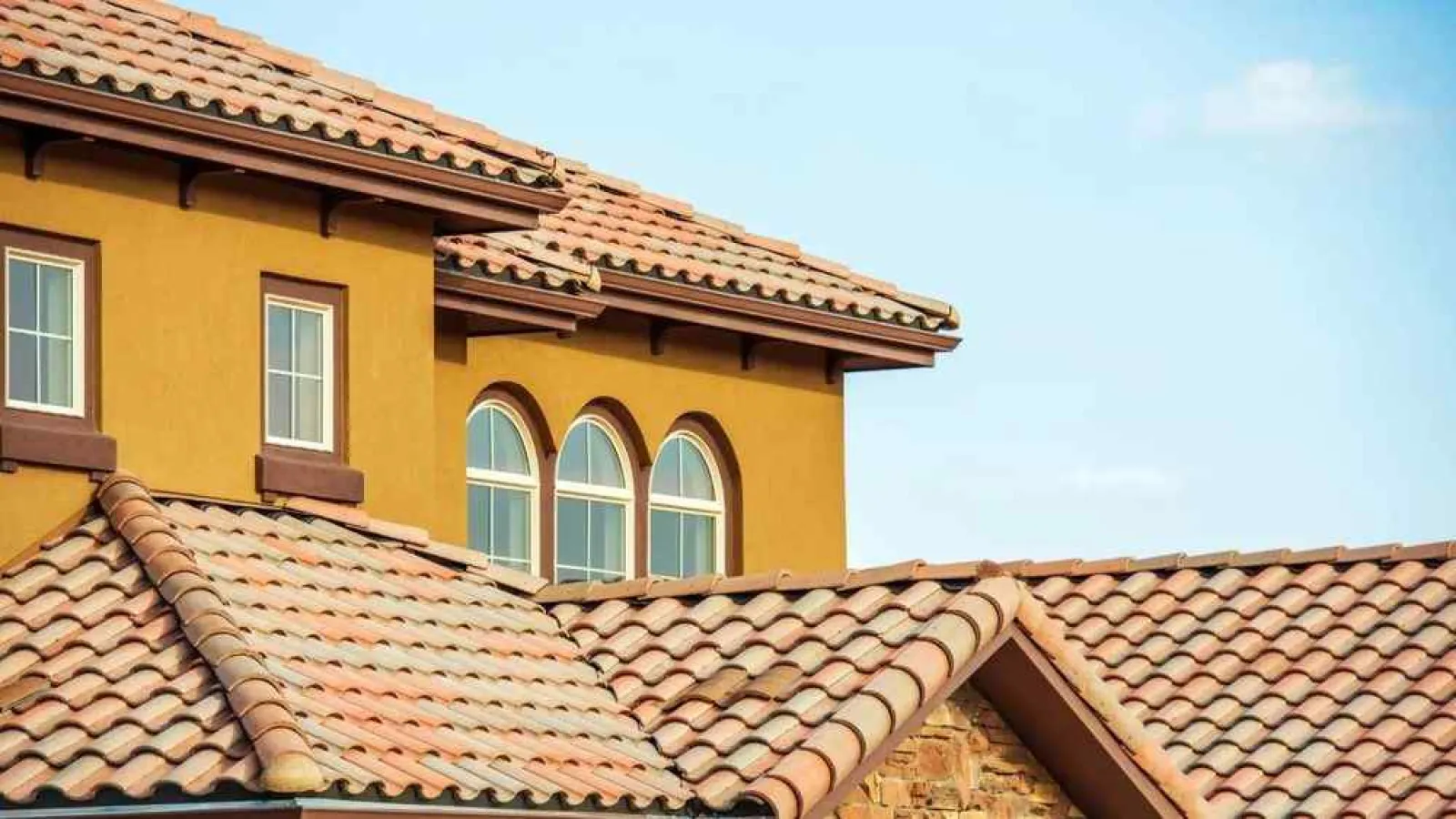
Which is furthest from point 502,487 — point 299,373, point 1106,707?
point 1106,707

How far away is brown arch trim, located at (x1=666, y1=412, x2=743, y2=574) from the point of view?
23.8 m

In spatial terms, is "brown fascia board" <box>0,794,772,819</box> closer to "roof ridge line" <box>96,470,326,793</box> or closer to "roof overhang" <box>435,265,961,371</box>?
"roof ridge line" <box>96,470,326,793</box>

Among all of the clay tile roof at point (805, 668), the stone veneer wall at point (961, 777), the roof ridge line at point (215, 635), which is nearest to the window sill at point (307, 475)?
the roof ridge line at point (215, 635)

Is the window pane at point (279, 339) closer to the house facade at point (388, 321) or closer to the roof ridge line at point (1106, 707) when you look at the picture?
the house facade at point (388, 321)

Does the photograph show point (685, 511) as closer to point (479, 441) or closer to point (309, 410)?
point (479, 441)

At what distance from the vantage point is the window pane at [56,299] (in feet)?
57.9

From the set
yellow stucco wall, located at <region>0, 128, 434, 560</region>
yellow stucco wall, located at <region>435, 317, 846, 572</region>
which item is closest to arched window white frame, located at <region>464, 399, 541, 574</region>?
yellow stucco wall, located at <region>435, 317, 846, 572</region>

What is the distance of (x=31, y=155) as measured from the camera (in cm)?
1748

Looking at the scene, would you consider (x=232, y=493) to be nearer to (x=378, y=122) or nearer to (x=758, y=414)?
(x=378, y=122)

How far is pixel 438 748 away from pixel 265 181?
5.37 m

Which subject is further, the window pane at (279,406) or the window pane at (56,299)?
the window pane at (279,406)

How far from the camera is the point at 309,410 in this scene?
19203 mm

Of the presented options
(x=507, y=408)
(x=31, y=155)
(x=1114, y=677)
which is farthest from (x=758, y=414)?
(x=31, y=155)

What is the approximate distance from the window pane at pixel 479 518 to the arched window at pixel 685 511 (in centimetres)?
176
